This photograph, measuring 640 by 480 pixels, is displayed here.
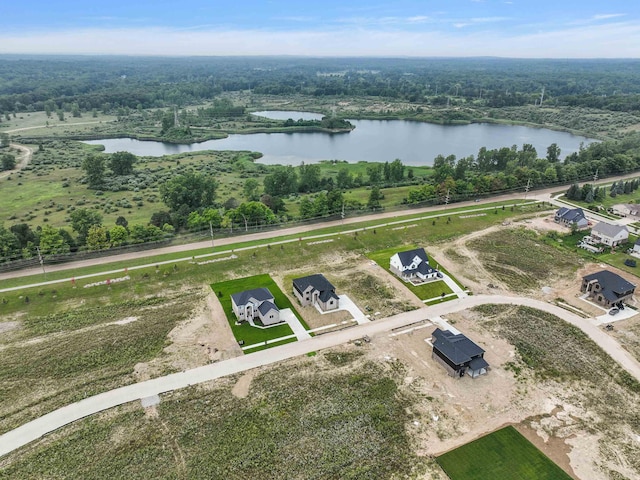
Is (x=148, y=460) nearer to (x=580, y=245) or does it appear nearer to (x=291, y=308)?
(x=291, y=308)

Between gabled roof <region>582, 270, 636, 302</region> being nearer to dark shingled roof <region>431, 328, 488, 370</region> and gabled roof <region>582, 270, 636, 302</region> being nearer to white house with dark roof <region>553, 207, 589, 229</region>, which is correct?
dark shingled roof <region>431, 328, 488, 370</region>

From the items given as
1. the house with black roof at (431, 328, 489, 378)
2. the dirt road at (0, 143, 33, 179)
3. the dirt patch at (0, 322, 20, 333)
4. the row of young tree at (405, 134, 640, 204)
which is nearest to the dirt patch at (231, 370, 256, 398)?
the house with black roof at (431, 328, 489, 378)

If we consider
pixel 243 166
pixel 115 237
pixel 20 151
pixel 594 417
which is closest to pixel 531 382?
pixel 594 417

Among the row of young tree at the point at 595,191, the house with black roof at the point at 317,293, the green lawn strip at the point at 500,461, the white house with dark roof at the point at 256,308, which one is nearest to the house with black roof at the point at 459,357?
the green lawn strip at the point at 500,461

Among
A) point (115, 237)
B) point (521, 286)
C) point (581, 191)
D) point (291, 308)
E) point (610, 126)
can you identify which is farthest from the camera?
point (610, 126)

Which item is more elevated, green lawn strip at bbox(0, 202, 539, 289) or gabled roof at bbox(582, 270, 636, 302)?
gabled roof at bbox(582, 270, 636, 302)

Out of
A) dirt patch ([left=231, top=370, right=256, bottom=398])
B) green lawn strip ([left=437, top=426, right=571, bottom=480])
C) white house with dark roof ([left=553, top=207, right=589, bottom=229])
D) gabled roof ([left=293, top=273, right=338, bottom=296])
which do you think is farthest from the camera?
white house with dark roof ([left=553, top=207, right=589, bottom=229])

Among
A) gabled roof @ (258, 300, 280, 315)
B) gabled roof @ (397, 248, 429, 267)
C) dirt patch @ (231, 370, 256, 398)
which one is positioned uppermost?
gabled roof @ (397, 248, 429, 267)
